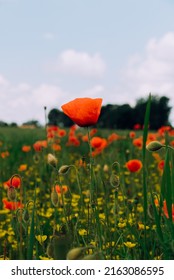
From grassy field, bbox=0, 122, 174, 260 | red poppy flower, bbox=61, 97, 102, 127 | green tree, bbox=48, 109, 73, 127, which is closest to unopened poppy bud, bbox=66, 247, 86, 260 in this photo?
grassy field, bbox=0, 122, 174, 260

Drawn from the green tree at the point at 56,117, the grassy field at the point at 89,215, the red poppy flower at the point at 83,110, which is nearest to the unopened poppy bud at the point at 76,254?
the grassy field at the point at 89,215

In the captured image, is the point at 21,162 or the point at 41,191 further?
the point at 21,162

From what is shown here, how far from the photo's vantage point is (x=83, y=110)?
1.67 meters

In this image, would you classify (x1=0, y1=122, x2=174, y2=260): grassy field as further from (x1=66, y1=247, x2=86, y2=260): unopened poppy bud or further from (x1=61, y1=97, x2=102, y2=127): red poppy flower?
(x1=61, y1=97, x2=102, y2=127): red poppy flower

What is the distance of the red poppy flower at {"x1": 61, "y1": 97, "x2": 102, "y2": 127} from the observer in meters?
1.65

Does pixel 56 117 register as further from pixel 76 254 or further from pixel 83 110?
Result: pixel 76 254

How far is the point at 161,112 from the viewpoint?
1220 inches

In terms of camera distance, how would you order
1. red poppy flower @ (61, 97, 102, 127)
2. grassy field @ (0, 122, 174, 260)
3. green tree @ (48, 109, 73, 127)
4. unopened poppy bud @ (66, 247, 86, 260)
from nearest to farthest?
unopened poppy bud @ (66, 247, 86, 260) → grassy field @ (0, 122, 174, 260) → red poppy flower @ (61, 97, 102, 127) → green tree @ (48, 109, 73, 127)

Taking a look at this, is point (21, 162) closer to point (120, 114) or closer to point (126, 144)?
point (126, 144)

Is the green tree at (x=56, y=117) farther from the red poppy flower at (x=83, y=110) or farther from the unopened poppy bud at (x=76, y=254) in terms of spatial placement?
the unopened poppy bud at (x=76, y=254)

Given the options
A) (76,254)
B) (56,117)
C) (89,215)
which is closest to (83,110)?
(76,254)

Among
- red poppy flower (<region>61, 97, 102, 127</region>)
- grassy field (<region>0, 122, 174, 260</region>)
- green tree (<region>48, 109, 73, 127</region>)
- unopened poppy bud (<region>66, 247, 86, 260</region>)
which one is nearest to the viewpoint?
unopened poppy bud (<region>66, 247, 86, 260</region>)
